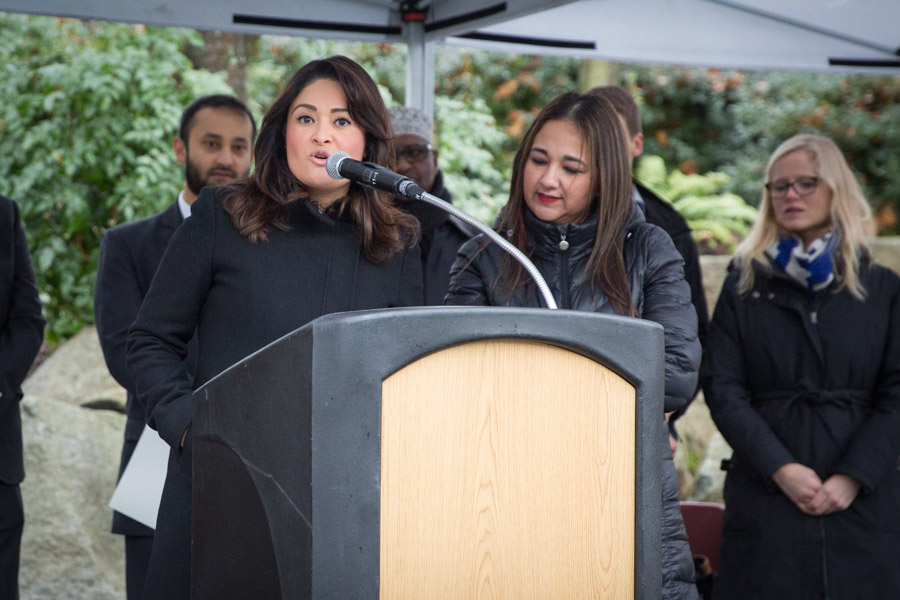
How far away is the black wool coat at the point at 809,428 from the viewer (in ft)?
9.73

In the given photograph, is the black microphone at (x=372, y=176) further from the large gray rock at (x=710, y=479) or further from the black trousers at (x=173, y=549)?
the large gray rock at (x=710, y=479)

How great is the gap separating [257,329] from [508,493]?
2.70 feet

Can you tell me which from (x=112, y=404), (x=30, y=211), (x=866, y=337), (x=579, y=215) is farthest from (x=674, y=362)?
(x=30, y=211)

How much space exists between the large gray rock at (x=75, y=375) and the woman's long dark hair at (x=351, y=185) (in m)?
3.75

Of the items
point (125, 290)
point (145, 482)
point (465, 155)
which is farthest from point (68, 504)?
point (465, 155)

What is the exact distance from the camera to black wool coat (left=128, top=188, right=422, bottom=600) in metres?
1.94

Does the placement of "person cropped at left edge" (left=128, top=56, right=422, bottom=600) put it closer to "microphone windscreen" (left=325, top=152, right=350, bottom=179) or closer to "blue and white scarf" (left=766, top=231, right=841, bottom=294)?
"microphone windscreen" (left=325, top=152, right=350, bottom=179)

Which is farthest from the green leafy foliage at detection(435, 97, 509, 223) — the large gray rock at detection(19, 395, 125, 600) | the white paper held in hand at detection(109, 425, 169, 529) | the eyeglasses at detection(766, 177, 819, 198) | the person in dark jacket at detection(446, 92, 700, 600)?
the person in dark jacket at detection(446, 92, 700, 600)

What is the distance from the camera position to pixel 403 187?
1670 millimetres

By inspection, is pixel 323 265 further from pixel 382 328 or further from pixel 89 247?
pixel 89 247

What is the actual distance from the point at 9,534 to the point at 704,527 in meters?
2.27

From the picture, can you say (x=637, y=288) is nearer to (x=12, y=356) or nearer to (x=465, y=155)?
(x=12, y=356)

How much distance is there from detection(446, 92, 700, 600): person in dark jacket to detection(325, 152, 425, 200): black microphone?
21.8 inches

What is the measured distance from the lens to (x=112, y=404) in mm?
5352
